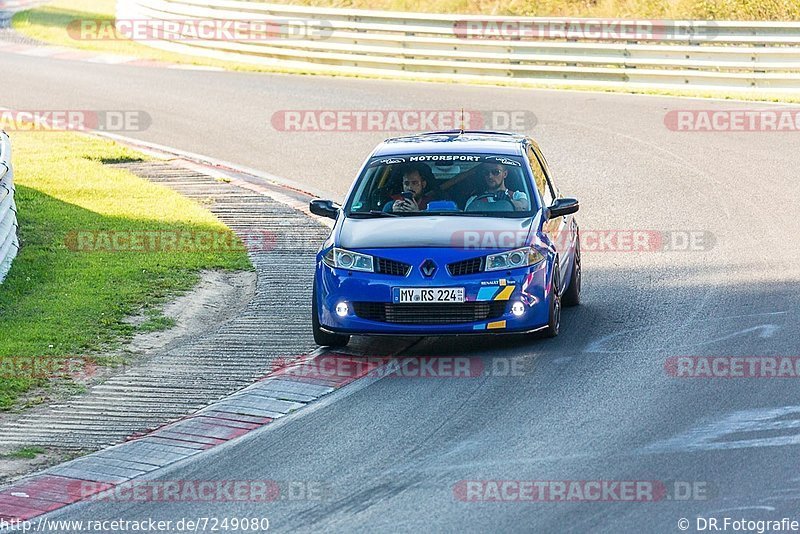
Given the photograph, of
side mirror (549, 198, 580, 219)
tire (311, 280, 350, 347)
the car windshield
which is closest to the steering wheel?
the car windshield

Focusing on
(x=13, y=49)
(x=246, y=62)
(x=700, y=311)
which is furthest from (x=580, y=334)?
(x=13, y=49)

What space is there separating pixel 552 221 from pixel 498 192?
0.53 meters

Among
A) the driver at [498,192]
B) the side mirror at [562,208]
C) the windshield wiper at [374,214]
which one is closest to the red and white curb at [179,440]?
the windshield wiper at [374,214]

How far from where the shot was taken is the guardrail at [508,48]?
25.8 meters

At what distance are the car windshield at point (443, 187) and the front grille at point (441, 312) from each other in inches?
44.6

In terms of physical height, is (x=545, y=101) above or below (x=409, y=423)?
above

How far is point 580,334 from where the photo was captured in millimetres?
11477

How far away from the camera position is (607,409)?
30.9 feet

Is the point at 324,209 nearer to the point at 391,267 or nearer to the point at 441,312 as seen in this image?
the point at 391,267

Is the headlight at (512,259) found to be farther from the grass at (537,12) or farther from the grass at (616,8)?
the grass at (616,8)

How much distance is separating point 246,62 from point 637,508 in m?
26.0

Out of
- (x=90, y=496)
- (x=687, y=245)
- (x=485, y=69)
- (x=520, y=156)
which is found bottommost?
(x=90, y=496)

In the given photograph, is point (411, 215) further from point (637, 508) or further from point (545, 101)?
point (545, 101)

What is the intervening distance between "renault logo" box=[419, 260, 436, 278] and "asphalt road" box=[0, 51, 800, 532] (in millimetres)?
725
